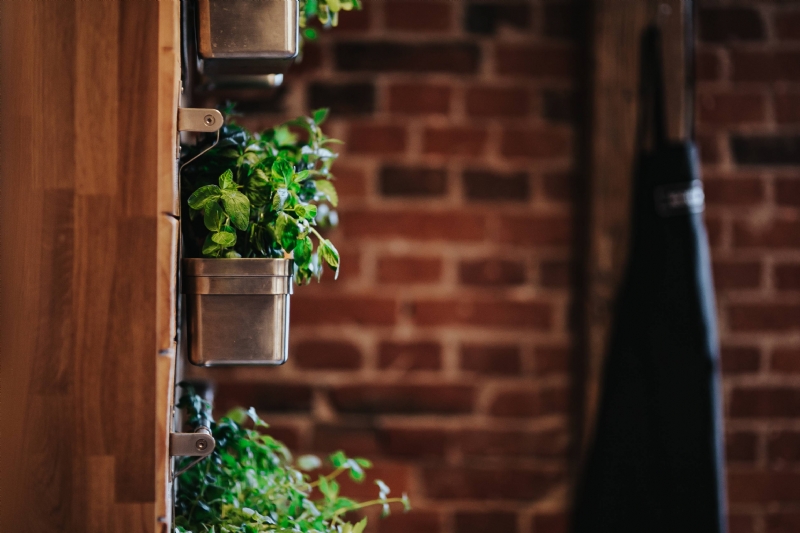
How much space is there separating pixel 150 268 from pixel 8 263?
0.12m

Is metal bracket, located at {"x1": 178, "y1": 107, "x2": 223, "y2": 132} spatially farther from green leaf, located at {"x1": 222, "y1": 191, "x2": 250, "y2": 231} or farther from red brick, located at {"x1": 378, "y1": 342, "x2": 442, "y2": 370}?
red brick, located at {"x1": 378, "y1": 342, "x2": 442, "y2": 370}

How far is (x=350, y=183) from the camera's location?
1.22 metres

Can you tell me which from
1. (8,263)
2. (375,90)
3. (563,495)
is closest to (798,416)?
(563,495)

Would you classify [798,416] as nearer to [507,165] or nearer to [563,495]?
[563,495]

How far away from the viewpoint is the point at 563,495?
1.23 m

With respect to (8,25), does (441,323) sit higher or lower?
lower

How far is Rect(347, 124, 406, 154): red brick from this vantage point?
1.22m

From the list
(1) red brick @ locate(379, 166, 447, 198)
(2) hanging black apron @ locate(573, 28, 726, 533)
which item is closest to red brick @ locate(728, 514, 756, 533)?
(2) hanging black apron @ locate(573, 28, 726, 533)

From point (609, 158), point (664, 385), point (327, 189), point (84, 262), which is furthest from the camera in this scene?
point (609, 158)

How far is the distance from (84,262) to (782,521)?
1284 millimetres

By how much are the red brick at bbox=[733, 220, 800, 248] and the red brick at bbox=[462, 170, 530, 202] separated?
1.33 feet

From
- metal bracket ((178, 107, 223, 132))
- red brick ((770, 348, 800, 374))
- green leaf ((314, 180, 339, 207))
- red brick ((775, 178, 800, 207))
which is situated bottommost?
red brick ((770, 348, 800, 374))

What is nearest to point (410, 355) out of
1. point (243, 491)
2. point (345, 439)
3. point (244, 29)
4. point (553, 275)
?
→ point (345, 439)

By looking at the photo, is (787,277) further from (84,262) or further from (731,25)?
(84,262)
